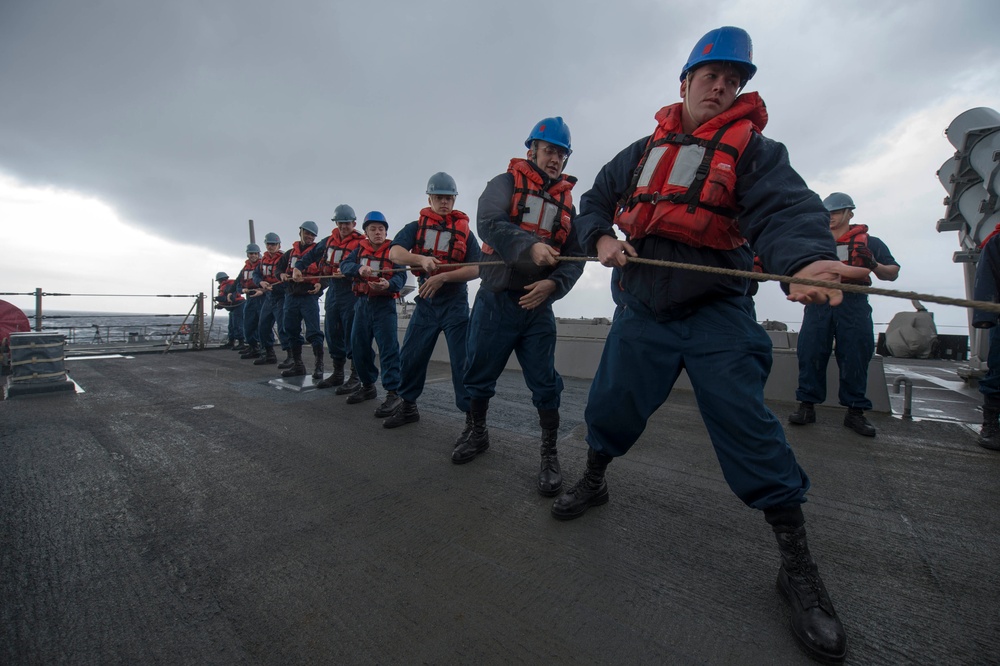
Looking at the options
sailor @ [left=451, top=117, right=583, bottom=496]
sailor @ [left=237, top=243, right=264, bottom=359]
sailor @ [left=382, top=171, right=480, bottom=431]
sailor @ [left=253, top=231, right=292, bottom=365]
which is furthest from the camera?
sailor @ [left=237, top=243, right=264, bottom=359]

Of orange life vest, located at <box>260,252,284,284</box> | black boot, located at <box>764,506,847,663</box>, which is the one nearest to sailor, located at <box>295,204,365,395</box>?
orange life vest, located at <box>260,252,284,284</box>

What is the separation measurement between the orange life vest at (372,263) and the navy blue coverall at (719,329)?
2921 mm

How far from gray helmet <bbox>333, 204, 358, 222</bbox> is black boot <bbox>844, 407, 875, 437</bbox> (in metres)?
6.08

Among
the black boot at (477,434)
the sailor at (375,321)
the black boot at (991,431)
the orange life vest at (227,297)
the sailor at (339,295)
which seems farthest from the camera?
the orange life vest at (227,297)

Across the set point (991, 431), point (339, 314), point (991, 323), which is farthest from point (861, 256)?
point (339, 314)

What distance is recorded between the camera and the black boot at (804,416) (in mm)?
3918

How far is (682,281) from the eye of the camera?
1.68m

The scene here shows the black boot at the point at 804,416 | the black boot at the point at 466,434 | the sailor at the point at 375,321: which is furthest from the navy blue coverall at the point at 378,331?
the black boot at the point at 804,416

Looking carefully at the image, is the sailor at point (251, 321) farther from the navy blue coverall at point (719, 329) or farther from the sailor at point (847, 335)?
the sailor at point (847, 335)

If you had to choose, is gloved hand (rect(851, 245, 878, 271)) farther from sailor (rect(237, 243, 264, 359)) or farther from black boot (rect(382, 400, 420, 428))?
sailor (rect(237, 243, 264, 359))

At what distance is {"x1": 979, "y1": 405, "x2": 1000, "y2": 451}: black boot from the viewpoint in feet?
10.3

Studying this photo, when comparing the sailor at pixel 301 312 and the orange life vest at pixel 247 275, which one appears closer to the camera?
the sailor at pixel 301 312

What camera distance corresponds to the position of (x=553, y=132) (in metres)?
2.68

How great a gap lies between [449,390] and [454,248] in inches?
87.9
